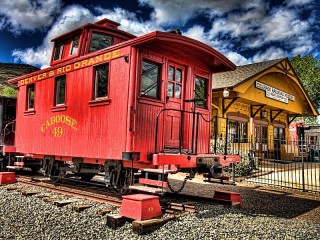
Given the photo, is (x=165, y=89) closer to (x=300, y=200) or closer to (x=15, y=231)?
(x=15, y=231)

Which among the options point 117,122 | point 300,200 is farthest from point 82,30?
point 300,200

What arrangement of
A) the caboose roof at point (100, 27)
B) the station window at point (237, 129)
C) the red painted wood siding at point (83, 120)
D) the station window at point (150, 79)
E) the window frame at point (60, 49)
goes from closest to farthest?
the red painted wood siding at point (83, 120)
the station window at point (150, 79)
the caboose roof at point (100, 27)
the window frame at point (60, 49)
the station window at point (237, 129)

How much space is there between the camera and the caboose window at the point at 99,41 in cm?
900

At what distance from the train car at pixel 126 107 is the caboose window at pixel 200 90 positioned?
25 mm

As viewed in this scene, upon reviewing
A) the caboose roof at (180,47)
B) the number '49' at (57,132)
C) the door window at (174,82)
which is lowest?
the number '49' at (57,132)

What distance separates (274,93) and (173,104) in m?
13.3

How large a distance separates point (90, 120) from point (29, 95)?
385cm

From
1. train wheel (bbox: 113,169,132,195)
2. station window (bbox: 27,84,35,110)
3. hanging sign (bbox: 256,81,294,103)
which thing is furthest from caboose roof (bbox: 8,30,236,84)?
hanging sign (bbox: 256,81,294,103)

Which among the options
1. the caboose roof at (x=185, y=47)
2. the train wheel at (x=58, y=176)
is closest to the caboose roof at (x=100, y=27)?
the caboose roof at (x=185, y=47)

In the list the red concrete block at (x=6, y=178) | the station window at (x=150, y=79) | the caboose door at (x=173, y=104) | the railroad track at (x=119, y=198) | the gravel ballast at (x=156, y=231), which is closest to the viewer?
the gravel ballast at (x=156, y=231)

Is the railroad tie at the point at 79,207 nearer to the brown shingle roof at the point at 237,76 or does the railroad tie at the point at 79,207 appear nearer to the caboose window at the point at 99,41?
the caboose window at the point at 99,41

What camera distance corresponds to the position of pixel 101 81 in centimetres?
752

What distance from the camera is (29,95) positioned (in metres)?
10.4

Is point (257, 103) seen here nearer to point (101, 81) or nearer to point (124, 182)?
point (101, 81)
